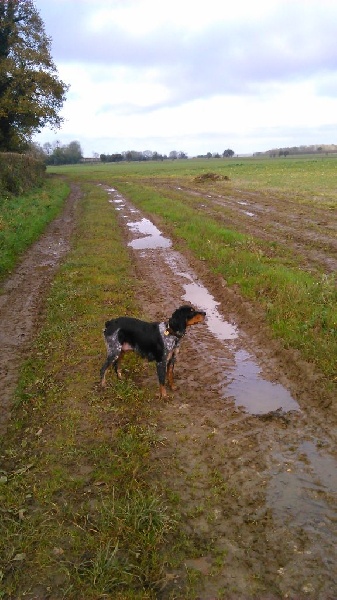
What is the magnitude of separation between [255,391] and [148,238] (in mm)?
13091

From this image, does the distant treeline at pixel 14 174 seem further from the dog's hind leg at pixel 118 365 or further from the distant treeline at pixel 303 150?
the distant treeline at pixel 303 150

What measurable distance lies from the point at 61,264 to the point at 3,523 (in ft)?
37.0

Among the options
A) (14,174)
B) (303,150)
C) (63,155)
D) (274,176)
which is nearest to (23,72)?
→ (14,174)

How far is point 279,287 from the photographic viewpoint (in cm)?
1084

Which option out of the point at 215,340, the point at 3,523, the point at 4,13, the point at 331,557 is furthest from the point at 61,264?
the point at 4,13

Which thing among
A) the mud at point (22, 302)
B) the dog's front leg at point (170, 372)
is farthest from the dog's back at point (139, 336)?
the mud at point (22, 302)

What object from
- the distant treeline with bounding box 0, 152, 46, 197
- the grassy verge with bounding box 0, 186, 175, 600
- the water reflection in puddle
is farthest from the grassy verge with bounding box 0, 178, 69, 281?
the grassy verge with bounding box 0, 186, 175, 600

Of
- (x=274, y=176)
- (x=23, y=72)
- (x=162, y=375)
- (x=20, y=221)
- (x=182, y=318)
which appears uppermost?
(x=23, y=72)

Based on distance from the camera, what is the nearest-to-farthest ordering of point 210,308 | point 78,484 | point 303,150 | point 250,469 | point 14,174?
point 78,484 → point 250,469 → point 210,308 → point 14,174 → point 303,150

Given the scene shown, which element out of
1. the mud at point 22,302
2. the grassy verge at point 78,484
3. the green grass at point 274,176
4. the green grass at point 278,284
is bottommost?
the green grass at point 274,176

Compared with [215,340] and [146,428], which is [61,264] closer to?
[215,340]

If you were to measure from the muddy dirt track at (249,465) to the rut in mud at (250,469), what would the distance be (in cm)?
1

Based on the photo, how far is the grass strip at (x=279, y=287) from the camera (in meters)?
8.27

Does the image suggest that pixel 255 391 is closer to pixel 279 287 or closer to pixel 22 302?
pixel 279 287
